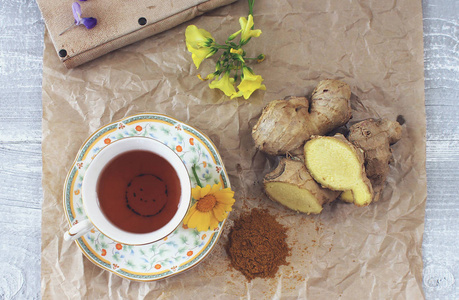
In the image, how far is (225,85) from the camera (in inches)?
50.7

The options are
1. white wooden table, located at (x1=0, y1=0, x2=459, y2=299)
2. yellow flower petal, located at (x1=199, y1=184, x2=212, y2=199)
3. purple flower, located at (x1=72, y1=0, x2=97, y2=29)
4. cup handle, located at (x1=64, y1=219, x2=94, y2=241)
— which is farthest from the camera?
white wooden table, located at (x1=0, y1=0, x2=459, y2=299)

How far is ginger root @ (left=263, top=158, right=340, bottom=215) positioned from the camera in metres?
1.23

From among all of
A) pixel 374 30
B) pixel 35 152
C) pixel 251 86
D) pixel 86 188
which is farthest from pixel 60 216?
pixel 374 30

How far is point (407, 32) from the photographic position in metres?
Answer: 1.37

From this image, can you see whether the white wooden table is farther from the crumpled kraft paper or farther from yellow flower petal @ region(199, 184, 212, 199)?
yellow flower petal @ region(199, 184, 212, 199)

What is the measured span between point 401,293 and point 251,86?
2.80 ft

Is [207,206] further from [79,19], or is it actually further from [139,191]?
[79,19]

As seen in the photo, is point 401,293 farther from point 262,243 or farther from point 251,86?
point 251,86

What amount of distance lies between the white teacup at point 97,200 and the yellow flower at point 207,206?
0.34 ft

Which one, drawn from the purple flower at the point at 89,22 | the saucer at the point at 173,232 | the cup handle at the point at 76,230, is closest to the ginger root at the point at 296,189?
the saucer at the point at 173,232

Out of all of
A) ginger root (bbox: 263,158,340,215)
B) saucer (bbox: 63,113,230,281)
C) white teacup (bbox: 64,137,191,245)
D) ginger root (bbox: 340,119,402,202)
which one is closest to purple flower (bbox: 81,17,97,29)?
saucer (bbox: 63,113,230,281)

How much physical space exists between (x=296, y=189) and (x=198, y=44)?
0.55 m

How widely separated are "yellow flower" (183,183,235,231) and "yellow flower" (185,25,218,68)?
41 centimetres

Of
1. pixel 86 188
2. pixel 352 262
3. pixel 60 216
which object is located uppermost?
pixel 86 188
